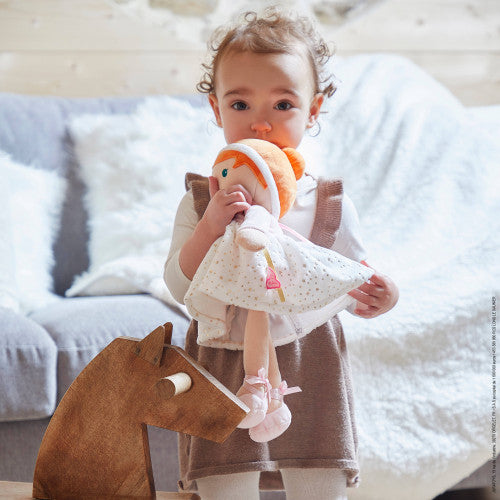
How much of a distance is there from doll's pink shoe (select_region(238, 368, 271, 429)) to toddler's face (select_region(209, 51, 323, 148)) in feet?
0.93

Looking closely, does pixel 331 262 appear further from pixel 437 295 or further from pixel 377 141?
pixel 377 141

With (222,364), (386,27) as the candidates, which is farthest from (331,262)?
(386,27)

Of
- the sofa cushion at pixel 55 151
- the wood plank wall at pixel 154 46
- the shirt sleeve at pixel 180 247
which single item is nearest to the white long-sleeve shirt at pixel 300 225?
the shirt sleeve at pixel 180 247

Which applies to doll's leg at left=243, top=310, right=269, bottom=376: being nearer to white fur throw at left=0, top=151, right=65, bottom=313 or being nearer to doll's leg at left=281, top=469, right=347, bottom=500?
doll's leg at left=281, top=469, right=347, bottom=500

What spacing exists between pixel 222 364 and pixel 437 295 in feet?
2.25

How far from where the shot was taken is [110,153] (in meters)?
1.81

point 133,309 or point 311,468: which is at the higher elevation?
point 133,309

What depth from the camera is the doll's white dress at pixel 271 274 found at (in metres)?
0.69

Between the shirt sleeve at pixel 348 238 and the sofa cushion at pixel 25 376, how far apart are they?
26.7 inches

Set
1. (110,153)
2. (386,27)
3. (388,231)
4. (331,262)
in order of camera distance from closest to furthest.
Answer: (331,262), (388,231), (110,153), (386,27)

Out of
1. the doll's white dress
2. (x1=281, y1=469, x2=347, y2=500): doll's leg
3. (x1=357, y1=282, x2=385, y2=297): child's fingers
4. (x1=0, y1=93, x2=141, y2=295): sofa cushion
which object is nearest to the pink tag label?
the doll's white dress

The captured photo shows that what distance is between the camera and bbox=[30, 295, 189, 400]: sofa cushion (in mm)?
1315

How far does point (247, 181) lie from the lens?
75 cm

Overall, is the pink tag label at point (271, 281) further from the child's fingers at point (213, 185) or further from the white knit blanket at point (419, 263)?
the white knit blanket at point (419, 263)
